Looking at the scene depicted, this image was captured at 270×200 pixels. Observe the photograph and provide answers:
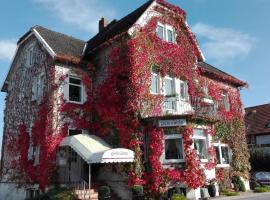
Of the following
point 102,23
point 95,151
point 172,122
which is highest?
point 102,23

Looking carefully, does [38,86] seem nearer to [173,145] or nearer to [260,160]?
[173,145]

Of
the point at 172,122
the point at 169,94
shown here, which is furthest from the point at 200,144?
the point at 169,94

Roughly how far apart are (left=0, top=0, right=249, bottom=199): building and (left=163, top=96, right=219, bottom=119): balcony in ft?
0.29

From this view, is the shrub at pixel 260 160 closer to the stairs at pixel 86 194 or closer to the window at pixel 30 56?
the stairs at pixel 86 194

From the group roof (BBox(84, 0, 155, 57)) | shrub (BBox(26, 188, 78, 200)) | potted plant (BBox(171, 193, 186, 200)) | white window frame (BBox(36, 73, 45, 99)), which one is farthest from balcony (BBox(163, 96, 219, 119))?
white window frame (BBox(36, 73, 45, 99))

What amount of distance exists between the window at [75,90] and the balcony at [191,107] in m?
6.30

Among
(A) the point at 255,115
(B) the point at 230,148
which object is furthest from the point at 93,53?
(A) the point at 255,115

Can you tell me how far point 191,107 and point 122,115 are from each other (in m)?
6.17

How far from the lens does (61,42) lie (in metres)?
25.4

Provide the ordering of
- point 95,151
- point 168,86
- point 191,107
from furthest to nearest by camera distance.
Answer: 1. point 191,107
2. point 168,86
3. point 95,151

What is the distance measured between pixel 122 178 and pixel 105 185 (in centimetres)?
120

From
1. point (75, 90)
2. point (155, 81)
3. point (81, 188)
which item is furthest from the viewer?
point (75, 90)

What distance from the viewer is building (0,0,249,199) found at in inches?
763

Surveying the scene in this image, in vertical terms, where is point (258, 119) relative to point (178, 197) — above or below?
above
